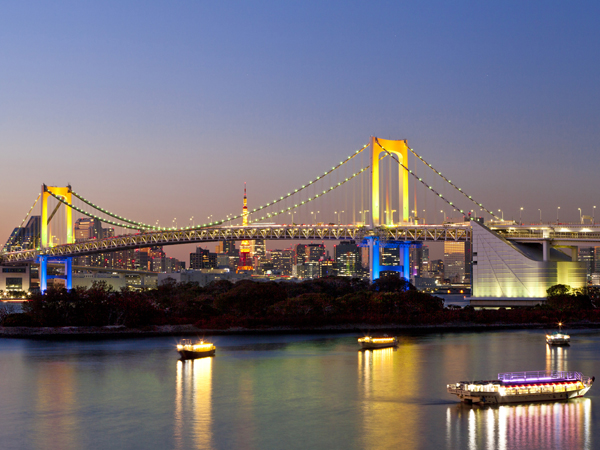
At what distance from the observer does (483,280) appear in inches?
2357

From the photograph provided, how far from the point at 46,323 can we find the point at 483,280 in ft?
102

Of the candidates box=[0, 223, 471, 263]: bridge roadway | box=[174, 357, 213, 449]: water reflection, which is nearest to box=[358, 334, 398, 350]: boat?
box=[174, 357, 213, 449]: water reflection

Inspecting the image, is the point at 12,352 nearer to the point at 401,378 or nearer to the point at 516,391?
the point at 401,378

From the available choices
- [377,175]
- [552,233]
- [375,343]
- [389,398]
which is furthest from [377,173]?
[389,398]

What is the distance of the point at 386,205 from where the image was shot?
6738 centimetres

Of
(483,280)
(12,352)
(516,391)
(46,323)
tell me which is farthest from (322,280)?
(516,391)

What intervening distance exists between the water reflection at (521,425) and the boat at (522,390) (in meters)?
0.40

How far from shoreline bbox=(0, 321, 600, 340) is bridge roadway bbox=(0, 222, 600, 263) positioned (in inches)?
Result: 270

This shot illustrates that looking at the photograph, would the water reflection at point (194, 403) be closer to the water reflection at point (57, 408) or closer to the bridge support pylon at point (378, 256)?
the water reflection at point (57, 408)

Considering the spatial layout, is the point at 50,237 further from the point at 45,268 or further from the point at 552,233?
the point at 552,233

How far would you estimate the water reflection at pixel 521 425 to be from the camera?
67.5 feet

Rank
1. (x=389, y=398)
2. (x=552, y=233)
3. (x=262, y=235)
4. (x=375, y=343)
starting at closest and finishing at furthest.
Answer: (x=389, y=398), (x=375, y=343), (x=552, y=233), (x=262, y=235)

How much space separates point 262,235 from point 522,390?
48.7m

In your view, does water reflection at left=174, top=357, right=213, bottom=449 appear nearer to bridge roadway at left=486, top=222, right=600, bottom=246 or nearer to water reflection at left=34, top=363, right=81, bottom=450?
water reflection at left=34, top=363, right=81, bottom=450
